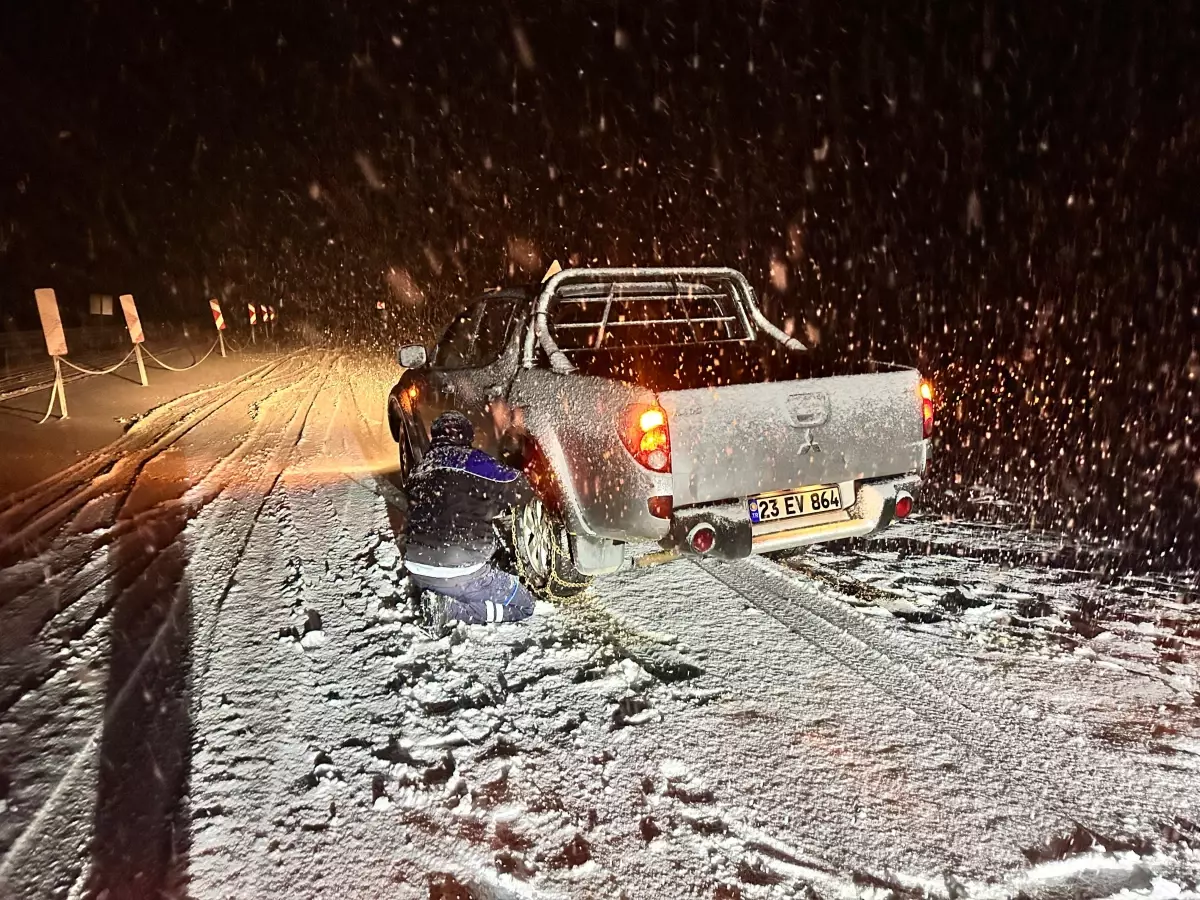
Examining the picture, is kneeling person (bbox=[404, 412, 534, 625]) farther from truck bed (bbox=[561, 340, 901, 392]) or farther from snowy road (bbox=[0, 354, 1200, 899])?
truck bed (bbox=[561, 340, 901, 392])

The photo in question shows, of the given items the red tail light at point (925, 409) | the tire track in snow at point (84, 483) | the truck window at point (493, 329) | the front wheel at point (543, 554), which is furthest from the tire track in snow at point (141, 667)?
the red tail light at point (925, 409)

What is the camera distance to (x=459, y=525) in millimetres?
3824

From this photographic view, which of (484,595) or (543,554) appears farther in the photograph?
(543,554)

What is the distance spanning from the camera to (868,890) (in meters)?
2.24

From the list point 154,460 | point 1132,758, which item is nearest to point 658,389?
point 1132,758

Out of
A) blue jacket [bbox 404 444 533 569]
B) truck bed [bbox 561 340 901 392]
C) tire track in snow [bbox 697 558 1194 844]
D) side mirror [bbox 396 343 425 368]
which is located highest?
side mirror [bbox 396 343 425 368]

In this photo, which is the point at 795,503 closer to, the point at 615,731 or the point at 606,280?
the point at 615,731

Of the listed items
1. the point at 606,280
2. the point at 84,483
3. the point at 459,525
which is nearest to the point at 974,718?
the point at 459,525

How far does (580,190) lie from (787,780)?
39265 millimetres

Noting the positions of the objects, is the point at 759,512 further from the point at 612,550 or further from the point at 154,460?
the point at 154,460

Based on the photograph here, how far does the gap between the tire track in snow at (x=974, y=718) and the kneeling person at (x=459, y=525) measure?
4.89 feet

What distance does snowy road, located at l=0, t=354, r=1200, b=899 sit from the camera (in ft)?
7.73

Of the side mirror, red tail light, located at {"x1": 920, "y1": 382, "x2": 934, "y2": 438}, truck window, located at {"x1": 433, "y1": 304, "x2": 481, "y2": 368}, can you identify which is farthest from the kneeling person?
red tail light, located at {"x1": 920, "y1": 382, "x2": 934, "y2": 438}

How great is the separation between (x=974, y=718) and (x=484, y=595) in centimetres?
235
